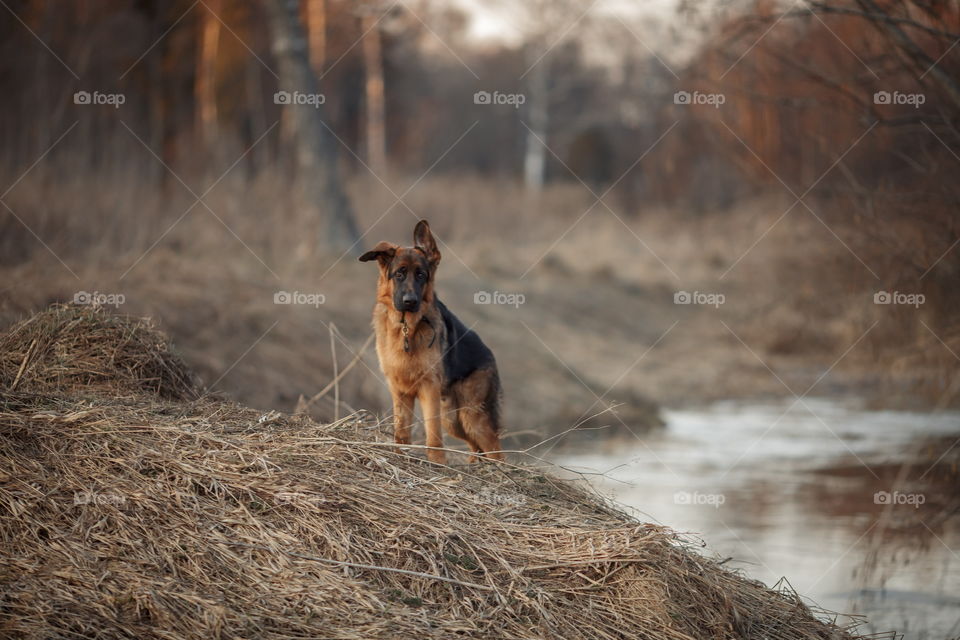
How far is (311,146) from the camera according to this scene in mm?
16922

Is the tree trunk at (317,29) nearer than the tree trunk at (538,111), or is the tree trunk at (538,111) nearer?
the tree trunk at (317,29)

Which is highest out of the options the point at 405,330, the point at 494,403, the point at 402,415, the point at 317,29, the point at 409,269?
the point at 317,29

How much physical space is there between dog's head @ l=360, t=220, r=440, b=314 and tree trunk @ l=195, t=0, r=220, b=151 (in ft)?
65.2

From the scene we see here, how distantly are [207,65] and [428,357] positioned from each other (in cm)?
2302

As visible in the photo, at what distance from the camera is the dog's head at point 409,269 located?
249 inches

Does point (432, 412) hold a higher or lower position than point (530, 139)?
lower

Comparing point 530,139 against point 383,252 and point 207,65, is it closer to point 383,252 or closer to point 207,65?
point 207,65

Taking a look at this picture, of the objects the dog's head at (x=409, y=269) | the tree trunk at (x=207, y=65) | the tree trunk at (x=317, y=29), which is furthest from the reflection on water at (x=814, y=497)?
the tree trunk at (x=317, y=29)

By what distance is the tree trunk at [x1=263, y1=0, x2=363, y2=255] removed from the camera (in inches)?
653

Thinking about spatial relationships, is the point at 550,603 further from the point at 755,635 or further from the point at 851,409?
the point at 851,409

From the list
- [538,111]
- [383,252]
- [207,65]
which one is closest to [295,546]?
[383,252]

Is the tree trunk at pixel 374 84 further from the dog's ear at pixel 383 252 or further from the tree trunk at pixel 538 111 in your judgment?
the dog's ear at pixel 383 252

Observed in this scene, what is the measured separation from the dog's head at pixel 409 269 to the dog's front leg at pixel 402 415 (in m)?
0.67

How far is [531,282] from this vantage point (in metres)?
19.4
